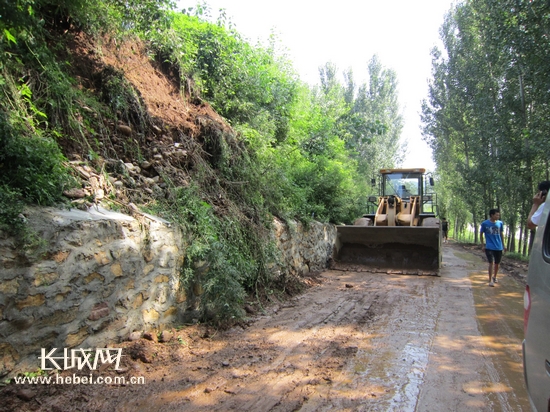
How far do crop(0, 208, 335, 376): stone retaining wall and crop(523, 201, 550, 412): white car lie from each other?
357cm

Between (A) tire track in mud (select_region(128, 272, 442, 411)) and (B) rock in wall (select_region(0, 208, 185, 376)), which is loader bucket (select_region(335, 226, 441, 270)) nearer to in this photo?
(A) tire track in mud (select_region(128, 272, 442, 411))

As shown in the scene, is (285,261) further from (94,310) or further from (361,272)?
(94,310)

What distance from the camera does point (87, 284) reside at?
→ 3566mm

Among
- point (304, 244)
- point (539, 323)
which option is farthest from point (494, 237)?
point (539, 323)

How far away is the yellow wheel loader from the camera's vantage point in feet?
32.3

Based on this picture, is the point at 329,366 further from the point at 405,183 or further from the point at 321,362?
the point at 405,183

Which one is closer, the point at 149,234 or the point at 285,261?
the point at 149,234

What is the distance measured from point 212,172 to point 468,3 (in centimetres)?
2131

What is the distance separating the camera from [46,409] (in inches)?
111

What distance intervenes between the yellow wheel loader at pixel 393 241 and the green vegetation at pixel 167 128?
125 cm

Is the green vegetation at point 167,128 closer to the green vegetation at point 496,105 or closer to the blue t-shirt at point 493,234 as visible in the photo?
the blue t-shirt at point 493,234

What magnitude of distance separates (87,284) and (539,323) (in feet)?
11.8

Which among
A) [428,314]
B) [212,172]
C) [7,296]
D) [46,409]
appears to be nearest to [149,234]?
[7,296]

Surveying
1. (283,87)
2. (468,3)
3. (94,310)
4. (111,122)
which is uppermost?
(468,3)
